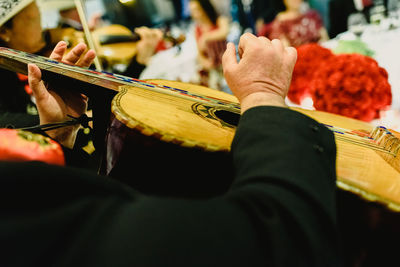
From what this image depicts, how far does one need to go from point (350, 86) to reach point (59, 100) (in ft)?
4.33

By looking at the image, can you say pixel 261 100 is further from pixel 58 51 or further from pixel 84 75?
pixel 58 51

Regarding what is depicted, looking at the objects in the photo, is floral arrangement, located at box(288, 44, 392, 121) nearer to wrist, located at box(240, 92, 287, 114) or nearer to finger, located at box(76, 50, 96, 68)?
wrist, located at box(240, 92, 287, 114)

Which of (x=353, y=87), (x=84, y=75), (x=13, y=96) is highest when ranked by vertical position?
(x=84, y=75)

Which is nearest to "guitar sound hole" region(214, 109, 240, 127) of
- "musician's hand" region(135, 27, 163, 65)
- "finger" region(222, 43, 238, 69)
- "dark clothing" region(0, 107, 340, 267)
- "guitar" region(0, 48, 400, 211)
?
"guitar" region(0, 48, 400, 211)

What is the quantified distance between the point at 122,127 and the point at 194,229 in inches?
15.8

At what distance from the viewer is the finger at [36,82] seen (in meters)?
0.85

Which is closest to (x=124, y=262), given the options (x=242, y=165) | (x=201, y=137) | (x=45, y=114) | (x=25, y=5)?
(x=242, y=165)

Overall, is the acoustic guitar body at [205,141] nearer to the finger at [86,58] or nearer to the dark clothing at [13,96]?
the finger at [86,58]

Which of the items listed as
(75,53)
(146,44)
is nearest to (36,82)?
(75,53)

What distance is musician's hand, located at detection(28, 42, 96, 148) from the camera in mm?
905

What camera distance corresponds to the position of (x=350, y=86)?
1091 millimetres

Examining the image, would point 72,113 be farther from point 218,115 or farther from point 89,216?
point 89,216

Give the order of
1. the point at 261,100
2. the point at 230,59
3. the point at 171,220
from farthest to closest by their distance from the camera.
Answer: the point at 230,59
the point at 261,100
the point at 171,220

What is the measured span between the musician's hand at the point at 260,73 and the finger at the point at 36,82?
27.7 inches
